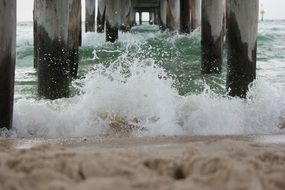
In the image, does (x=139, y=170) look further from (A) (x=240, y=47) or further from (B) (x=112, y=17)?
(B) (x=112, y=17)

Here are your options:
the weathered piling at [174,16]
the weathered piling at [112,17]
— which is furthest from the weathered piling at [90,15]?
the weathered piling at [174,16]

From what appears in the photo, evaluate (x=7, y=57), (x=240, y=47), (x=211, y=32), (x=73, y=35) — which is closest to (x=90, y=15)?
(x=73, y=35)

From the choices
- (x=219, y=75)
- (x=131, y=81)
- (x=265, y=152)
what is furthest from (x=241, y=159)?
(x=219, y=75)

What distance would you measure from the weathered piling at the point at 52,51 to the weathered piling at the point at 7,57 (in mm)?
1700

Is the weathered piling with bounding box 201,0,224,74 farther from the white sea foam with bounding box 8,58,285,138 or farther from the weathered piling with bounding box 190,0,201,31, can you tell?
the weathered piling with bounding box 190,0,201,31

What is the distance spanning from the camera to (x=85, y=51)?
49.0ft

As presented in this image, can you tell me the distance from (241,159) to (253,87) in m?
4.17

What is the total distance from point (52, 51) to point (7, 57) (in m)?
1.95

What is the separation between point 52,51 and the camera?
6.39 m

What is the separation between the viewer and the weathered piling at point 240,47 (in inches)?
239

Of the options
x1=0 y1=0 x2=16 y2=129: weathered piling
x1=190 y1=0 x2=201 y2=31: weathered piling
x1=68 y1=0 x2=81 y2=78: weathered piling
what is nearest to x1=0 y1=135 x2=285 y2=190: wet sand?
x1=0 y1=0 x2=16 y2=129: weathered piling

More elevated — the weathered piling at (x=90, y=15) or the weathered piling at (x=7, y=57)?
the weathered piling at (x=90, y=15)

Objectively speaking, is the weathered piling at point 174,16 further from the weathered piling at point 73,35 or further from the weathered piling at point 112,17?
the weathered piling at point 73,35

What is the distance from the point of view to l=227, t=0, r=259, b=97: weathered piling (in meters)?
6.06
